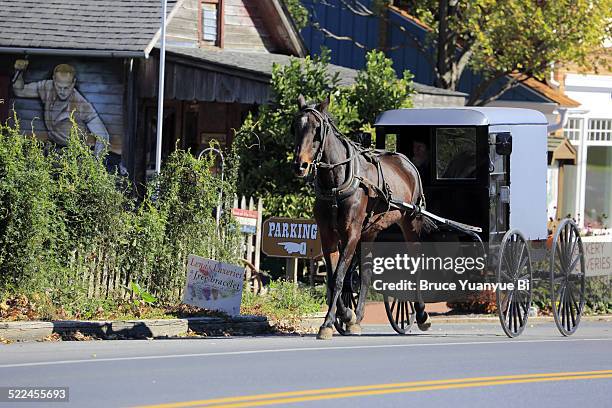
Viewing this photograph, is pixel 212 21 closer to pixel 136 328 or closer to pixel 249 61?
pixel 249 61

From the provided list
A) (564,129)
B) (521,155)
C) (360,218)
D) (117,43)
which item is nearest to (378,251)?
(360,218)

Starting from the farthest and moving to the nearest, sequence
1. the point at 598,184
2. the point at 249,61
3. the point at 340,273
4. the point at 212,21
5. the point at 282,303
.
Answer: the point at 598,184
the point at 212,21
the point at 249,61
the point at 282,303
the point at 340,273

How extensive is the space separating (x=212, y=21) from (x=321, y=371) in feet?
53.0

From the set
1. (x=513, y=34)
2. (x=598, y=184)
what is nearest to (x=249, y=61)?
(x=513, y=34)

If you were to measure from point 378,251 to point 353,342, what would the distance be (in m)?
1.52

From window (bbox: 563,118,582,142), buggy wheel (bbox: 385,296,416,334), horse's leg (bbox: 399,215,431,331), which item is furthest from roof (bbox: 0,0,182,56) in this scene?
window (bbox: 563,118,582,142)

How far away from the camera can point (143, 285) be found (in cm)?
1598

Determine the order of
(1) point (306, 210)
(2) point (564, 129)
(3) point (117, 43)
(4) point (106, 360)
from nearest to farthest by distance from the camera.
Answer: (4) point (106, 360), (1) point (306, 210), (3) point (117, 43), (2) point (564, 129)

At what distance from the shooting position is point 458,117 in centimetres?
1530

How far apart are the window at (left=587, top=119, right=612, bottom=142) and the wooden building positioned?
31.4 feet

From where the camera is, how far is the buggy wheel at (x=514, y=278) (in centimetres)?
1480

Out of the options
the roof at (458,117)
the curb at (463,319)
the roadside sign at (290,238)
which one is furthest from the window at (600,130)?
the roof at (458,117)

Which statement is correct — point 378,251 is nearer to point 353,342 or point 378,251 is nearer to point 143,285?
point 353,342

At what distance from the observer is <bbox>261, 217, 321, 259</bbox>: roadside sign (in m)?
18.1
